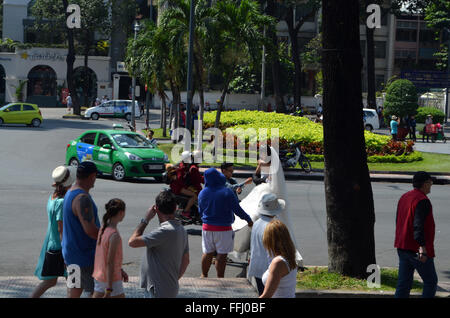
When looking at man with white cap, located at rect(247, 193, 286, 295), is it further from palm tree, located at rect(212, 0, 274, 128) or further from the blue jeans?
palm tree, located at rect(212, 0, 274, 128)

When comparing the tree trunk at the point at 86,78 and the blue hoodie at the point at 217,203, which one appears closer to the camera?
the blue hoodie at the point at 217,203

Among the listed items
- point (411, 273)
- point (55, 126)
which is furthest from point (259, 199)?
point (55, 126)

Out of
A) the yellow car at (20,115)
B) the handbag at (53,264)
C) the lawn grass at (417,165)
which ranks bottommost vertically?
the lawn grass at (417,165)

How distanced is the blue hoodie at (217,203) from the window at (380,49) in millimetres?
67897

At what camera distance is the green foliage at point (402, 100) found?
45219 mm

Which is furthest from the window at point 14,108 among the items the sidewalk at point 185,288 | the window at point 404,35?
the window at point 404,35

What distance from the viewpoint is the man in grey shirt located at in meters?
6.09

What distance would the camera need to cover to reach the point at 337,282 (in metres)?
8.87

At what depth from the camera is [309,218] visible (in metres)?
14.7

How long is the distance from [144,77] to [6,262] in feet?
89.5

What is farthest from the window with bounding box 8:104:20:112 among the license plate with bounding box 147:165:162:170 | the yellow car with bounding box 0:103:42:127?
the license plate with bounding box 147:165:162:170

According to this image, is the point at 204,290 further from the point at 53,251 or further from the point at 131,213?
the point at 131,213

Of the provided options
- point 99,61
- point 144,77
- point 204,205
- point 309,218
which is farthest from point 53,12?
point 204,205

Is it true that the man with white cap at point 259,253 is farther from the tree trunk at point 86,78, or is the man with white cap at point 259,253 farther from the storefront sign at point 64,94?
the storefront sign at point 64,94
